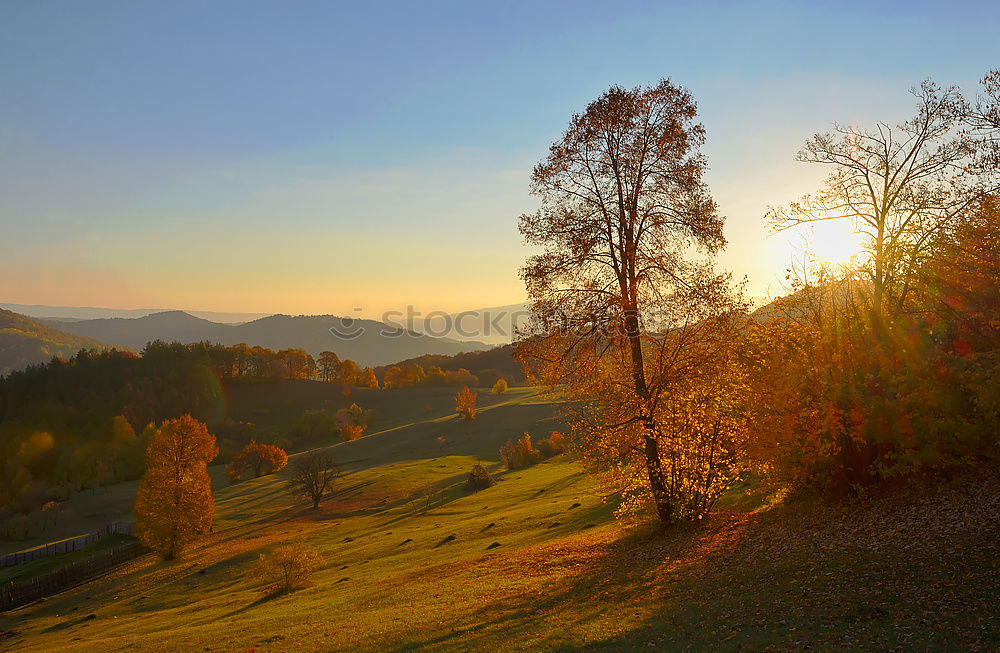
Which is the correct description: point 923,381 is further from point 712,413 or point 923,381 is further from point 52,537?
point 52,537

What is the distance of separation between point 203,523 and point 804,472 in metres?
58.1

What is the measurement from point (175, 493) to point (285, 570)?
3052cm

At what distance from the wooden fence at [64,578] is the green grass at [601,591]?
336 centimetres

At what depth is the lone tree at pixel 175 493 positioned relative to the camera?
57.3 m

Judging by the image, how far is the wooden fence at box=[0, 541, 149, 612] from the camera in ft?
165

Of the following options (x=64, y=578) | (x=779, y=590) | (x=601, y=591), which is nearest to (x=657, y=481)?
(x=601, y=591)

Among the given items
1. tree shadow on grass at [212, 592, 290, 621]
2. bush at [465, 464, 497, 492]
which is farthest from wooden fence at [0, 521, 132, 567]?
tree shadow on grass at [212, 592, 290, 621]

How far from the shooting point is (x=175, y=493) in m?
59.0

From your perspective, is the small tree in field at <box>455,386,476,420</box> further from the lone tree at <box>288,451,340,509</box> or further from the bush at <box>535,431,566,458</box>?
the lone tree at <box>288,451,340,509</box>

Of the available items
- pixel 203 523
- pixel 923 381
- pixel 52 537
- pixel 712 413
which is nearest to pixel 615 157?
pixel 712 413

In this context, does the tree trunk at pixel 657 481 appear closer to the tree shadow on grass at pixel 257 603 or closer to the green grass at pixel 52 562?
the tree shadow on grass at pixel 257 603

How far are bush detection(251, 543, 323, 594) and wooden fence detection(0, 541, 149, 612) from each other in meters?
30.9

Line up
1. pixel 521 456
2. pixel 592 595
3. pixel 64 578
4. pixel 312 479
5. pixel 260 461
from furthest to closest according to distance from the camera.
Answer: pixel 260 461, pixel 521 456, pixel 312 479, pixel 64 578, pixel 592 595

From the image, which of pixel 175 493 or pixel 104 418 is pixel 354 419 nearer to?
pixel 104 418
